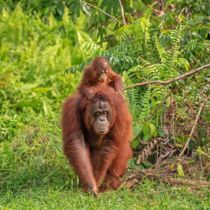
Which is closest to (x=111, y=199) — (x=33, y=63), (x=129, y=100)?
(x=129, y=100)

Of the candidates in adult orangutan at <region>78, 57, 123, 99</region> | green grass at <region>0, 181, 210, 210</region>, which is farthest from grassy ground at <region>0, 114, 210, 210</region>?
adult orangutan at <region>78, 57, 123, 99</region>

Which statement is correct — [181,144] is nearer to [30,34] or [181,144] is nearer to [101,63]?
[101,63]

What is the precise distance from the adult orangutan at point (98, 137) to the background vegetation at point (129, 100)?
23 centimetres

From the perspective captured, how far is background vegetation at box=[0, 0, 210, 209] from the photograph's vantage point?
7.81 meters

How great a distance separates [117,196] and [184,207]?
0.72m

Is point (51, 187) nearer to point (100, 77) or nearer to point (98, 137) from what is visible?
point (98, 137)

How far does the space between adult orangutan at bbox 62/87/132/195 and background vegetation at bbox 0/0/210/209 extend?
→ 0.76ft

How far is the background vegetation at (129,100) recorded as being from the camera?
781 centimetres

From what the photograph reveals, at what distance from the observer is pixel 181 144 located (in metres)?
8.56

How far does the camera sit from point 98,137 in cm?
814

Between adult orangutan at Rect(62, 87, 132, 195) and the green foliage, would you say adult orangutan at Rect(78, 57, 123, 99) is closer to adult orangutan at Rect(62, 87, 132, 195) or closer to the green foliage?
adult orangutan at Rect(62, 87, 132, 195)

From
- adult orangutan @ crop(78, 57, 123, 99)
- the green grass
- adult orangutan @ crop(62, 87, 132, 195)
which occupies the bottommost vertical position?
the green grass

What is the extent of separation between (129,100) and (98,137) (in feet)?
4.09

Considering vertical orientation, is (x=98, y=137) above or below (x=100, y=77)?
below
